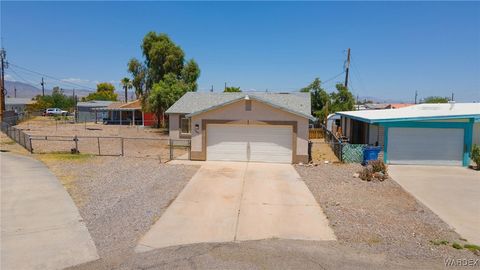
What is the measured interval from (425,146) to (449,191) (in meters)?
5.85

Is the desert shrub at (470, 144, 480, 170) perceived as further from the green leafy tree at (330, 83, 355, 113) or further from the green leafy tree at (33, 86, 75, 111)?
the green leafy tree at (33, 86, 75, 111)

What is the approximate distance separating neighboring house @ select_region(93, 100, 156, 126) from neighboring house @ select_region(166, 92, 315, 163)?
2789 cm

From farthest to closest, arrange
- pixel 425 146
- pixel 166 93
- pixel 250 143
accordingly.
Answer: pixel 166 93 < pixel 250 143 < pixel 425 146

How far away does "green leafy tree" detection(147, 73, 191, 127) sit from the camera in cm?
3419

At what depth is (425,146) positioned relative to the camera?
17766mm

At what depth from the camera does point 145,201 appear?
1068 centimetres

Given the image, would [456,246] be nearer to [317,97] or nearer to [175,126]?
[175,126]

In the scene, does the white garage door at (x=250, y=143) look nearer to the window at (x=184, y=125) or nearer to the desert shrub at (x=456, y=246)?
the window at (x=184, y=125)

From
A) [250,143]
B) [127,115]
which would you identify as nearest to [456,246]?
[250,143]

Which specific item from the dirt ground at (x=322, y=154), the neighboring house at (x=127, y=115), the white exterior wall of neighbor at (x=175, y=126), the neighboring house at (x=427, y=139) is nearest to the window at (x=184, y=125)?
the white exterior wall of neighbor at (x=175, y=126)

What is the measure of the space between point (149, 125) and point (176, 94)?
481 inches

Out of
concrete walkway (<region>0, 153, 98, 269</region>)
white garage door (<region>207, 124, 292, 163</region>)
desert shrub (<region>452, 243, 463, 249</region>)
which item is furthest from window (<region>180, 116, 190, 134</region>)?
desert shrub (<region>452, 243, 463, 249</region>)

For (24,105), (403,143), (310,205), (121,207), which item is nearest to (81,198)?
(121,207)

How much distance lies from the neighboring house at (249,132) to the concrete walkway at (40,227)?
771 centimetres
